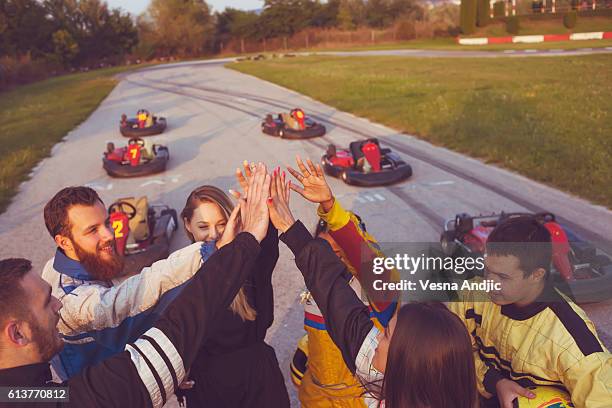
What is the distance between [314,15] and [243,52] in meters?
10.0

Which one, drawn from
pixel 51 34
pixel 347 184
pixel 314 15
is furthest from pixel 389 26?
pixel 347 184

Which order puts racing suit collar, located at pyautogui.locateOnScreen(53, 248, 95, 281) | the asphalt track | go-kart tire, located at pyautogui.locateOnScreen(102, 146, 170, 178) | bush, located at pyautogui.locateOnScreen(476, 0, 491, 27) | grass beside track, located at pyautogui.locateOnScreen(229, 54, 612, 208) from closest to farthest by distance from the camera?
racing suit collar, located at pyautogui.locateOnScreen(53, 248, 95, 281), the asphalt track, grass beside track, located at pyautogui.locateOnScreen(229, 54, 612, 208), go-kart tire, located at pyautogui.locateOnScreen(102, 146, 170, 178), bush, located at pyautogui.locateOnScreen(476, 0, 491, 27)

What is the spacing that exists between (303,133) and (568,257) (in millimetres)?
9001

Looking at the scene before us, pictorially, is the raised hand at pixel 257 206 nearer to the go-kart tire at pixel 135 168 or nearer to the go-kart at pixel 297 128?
the go-kart tire at pixel 135 168

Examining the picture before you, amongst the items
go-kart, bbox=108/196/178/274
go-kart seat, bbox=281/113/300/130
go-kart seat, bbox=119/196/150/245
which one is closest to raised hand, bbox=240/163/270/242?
go-kart, bbox=108/196/178/274

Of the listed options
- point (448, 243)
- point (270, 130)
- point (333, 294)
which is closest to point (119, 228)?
point (448, 243)

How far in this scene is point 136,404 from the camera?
1.64 metres

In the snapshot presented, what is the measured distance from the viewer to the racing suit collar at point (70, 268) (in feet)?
8.27

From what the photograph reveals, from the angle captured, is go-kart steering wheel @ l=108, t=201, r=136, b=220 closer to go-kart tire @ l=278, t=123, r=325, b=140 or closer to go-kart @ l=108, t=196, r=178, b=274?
go-kart @ l=108, t=196, r=178, b=274

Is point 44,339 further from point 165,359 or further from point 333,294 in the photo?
point 333,294

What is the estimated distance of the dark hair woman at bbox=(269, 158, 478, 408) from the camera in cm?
167

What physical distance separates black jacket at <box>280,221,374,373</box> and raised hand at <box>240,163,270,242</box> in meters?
0.14

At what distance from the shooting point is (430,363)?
65.4 inches

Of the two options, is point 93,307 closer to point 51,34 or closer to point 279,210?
point 279,210
